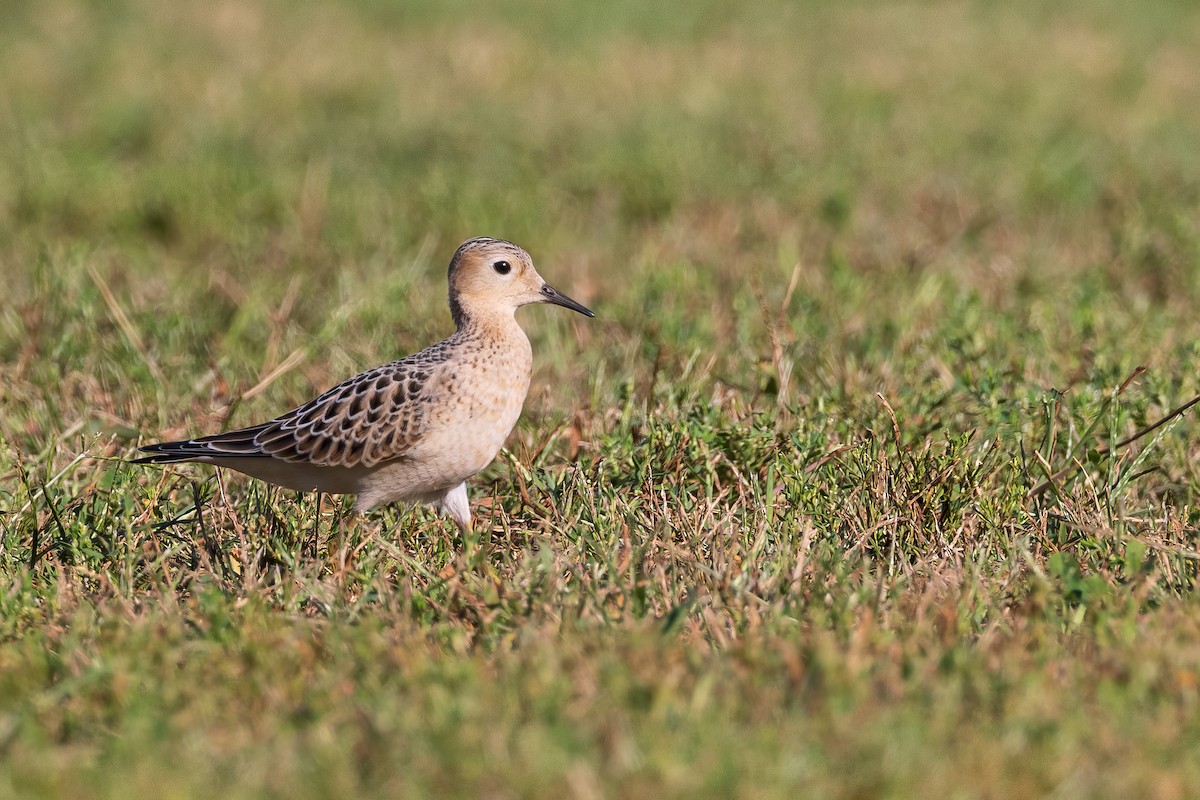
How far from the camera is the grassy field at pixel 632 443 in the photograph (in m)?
3.56

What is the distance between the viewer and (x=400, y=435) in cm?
497

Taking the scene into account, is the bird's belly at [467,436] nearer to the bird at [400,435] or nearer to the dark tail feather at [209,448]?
the bird at [400,435]

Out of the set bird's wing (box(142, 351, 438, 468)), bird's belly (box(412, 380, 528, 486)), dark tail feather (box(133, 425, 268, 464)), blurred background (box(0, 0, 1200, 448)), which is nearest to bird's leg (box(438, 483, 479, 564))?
bird's belly (box(412, 380, 528, 486))

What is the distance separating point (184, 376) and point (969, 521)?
11.5 ft

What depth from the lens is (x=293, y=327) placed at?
7.39 metres

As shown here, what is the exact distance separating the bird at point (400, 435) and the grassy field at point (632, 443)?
0.60 ft

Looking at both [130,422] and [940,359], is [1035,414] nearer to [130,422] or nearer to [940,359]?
[940,359]

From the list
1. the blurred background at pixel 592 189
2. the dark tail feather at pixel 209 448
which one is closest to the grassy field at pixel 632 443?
the blurred background at pixel 592 189

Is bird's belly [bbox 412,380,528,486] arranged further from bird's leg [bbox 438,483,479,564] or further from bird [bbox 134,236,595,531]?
bird's leg [bbox 438,483,479,564]

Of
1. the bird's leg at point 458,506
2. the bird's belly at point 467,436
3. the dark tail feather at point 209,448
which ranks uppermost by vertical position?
the bird's belly at point 467,436

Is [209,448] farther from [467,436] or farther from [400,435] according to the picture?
[467,436]

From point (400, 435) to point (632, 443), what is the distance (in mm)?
951

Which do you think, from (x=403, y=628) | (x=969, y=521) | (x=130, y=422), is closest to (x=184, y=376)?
(x=130, y=422)

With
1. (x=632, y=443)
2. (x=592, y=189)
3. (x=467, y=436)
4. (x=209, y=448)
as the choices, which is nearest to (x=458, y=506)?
(x=467, y=436)
